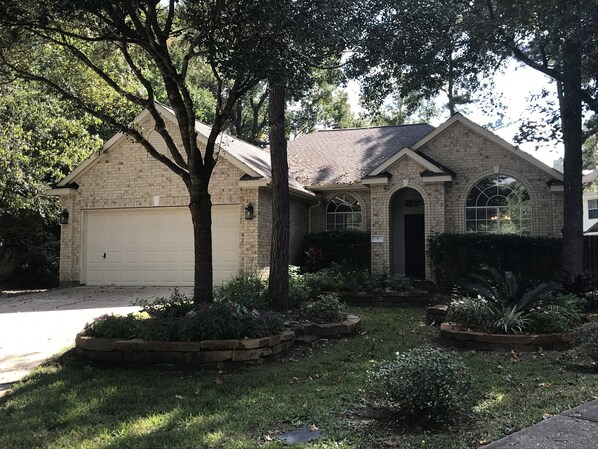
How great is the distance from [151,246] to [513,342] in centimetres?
1168

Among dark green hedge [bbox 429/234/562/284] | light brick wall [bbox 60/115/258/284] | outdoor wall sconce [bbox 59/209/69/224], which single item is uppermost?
light brick wall [bbox 60/115/258/284]

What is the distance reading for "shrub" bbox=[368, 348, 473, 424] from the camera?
4270mm

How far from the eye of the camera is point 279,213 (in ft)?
31.6

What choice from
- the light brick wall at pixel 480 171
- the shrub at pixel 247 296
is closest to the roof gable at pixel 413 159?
the light brick wall at pixel 480 171

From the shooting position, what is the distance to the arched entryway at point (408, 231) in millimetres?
17641

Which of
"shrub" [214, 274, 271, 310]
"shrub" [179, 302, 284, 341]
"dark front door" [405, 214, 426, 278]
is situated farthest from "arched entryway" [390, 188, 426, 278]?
"shrub" [179, 302, 284, 341]

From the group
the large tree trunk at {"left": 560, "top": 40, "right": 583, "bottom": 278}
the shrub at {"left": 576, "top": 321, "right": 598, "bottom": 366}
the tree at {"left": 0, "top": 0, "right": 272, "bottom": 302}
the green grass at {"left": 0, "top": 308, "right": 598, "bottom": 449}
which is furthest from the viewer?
the large tree trunk at {"left": 560, "top": 40, "right": 583, "bottom": 278}

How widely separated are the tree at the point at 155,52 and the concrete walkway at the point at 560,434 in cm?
494

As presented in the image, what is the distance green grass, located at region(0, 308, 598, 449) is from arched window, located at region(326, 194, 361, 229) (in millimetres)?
10575

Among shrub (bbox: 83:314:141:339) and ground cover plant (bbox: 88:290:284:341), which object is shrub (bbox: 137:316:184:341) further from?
shrub (bbox: 83:314:141:339)

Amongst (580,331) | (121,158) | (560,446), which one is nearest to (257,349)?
(560,446)

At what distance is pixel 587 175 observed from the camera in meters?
32.9

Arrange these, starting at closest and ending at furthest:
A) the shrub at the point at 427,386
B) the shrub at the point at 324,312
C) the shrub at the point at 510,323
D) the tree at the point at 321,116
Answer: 1. the shrub at the point at 427,386
2. the shrub at the point at 510,323
3. the shrub at the point at 324,312
4. the tree at the point at 321,116

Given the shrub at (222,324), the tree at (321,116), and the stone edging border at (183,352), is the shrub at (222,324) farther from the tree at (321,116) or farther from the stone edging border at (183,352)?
the tree at (321,116)
